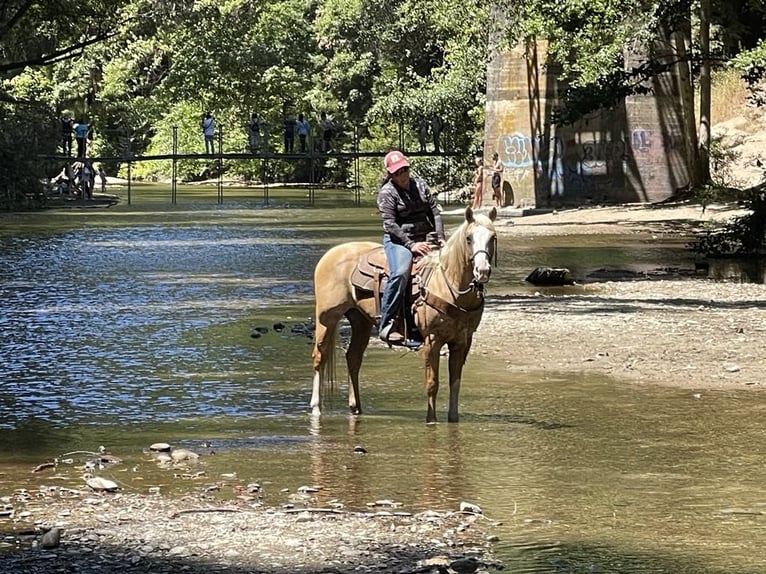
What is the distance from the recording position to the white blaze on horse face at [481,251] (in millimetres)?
11445

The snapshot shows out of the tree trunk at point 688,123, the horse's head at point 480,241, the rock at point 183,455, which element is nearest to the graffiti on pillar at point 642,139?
the tree trunk at point 688,123

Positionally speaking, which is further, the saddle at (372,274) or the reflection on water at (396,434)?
the saddle at (372,274)

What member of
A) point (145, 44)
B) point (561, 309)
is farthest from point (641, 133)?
point (145, 44)

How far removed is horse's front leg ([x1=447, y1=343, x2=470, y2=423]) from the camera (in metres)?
12.4

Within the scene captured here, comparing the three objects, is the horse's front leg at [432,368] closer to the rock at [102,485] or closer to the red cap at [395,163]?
the red cap at [395,163]

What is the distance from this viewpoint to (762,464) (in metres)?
10.8

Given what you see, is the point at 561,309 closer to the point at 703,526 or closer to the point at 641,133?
the point at 703,526

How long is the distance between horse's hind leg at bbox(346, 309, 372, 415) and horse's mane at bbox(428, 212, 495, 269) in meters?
1.28

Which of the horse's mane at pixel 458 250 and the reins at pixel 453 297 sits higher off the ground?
the horse's mane at pixel 458 250

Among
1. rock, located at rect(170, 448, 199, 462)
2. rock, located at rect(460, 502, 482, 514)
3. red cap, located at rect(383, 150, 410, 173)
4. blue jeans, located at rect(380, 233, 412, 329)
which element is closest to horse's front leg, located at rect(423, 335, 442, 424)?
blue jeans, located at rect(380, 233, 412, 329)

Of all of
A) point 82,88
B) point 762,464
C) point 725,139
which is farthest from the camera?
point 82,88

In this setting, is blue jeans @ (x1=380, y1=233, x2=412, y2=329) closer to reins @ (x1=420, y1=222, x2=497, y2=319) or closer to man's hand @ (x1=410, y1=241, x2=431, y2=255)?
man's hand @ (x1=410, y1=241, x2=431, y2=255)

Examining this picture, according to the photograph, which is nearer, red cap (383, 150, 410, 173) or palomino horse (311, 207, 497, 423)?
palomino horse (311, 207, 497, 423)

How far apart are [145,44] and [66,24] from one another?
170ft
